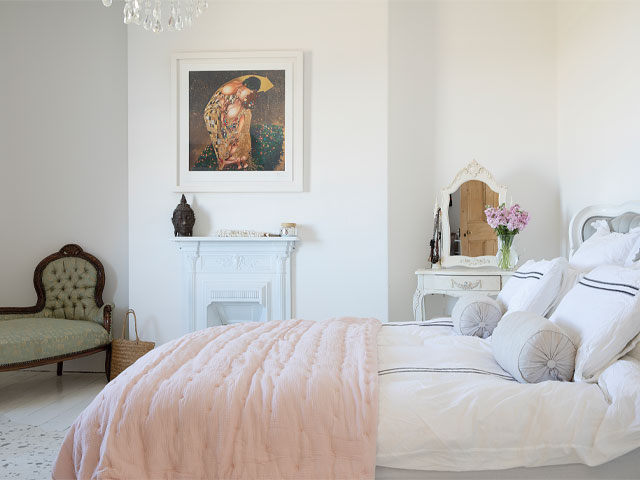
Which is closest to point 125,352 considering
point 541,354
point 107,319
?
point 107,319

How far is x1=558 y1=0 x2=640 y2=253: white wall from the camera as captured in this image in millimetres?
3111

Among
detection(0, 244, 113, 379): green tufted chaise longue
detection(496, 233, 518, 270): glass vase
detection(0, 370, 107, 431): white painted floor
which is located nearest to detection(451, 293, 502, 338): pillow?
detection(496, 233, 518, 270): glass vase

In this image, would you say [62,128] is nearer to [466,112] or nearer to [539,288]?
[466,112]

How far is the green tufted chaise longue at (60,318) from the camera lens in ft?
11.5

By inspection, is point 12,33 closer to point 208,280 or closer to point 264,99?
point 264,99

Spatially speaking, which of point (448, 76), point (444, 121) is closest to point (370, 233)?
point (444, 121)

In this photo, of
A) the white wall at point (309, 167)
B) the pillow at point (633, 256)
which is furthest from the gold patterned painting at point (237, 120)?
the pillow at point (633, 256)

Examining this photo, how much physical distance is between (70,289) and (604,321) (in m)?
3.92

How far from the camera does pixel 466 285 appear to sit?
383cm

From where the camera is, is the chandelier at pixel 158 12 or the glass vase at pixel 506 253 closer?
the chandelier at pixel 158 12

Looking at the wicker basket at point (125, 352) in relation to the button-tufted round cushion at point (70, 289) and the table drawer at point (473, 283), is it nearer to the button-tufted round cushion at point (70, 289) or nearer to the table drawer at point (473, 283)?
the button-tufted round cushion at point (70, 289)

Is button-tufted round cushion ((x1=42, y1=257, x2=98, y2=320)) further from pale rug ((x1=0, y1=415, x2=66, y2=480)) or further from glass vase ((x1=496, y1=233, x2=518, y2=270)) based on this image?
glass vase ((x1=496, y1=233, x2=518, y2=270))

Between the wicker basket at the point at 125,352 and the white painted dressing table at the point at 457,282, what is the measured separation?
2038mm

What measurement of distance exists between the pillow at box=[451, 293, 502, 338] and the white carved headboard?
35.5 inches
